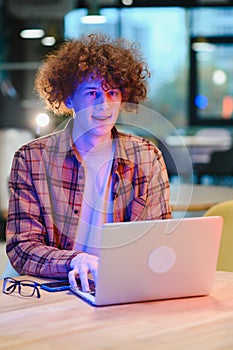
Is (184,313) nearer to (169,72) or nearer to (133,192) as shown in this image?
(133,192)

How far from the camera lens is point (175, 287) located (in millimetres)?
1949

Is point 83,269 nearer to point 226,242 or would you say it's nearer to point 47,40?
point 226,242

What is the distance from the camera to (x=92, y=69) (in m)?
2.37

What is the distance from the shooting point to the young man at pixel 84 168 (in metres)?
2.28

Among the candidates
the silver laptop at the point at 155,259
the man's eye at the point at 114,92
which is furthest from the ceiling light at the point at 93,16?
the silver laptop at the point at 155,259

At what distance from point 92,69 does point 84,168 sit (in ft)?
1.04

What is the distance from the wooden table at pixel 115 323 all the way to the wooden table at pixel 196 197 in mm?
1586

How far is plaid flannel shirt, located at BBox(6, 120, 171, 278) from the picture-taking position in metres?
2.23

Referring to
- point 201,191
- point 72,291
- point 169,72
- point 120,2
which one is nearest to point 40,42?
point 120,2

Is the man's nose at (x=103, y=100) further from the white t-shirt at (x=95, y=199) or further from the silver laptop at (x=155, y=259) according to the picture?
the silver laptop at (x=155, y=259)

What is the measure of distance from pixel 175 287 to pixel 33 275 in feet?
1.58

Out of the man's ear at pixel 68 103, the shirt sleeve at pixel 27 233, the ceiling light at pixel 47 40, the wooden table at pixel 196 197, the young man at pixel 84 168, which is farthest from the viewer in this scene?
the ceiling light at pixel 47 40

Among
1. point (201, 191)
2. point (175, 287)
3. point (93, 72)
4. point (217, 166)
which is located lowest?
point (217, 166)

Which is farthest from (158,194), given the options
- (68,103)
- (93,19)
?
(93,19)
